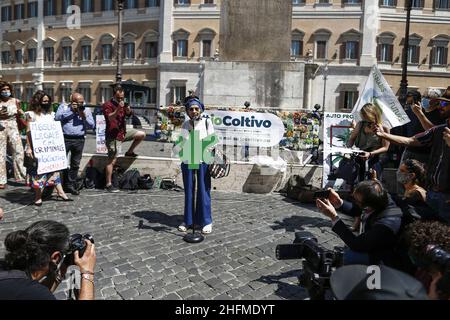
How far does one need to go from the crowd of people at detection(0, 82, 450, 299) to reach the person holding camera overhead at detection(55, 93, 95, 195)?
0.05 ft

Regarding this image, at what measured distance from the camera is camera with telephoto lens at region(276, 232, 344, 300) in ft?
6.91

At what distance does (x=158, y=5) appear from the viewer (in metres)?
43.2

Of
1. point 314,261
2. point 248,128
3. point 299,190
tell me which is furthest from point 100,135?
point 314,261

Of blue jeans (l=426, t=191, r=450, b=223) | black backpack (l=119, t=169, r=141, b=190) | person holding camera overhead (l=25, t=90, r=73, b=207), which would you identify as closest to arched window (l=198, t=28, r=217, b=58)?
black backpack (l=119, t=169, r=141, b=190)

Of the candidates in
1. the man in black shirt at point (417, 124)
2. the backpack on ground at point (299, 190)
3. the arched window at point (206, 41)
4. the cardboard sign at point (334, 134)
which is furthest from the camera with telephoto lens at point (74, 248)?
the arched window at point (206, 41)

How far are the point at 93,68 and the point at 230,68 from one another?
40.7m

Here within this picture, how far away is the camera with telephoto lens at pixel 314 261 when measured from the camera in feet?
6.91

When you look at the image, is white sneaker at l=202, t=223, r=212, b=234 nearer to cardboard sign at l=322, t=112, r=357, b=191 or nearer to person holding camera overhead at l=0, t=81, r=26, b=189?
cardboard sign at l=322, t=112, r=357, b=191

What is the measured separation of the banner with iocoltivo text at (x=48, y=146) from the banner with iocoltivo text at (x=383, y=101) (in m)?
4.59

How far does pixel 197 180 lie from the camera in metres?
5.33

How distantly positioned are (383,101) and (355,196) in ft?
9.94

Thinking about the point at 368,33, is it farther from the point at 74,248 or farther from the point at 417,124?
the point at 74,248

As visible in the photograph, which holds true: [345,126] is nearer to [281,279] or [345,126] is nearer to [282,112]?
[282,112]

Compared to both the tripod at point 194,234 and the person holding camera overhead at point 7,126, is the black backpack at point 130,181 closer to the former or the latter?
the person holding camera overhead at point 7,126
